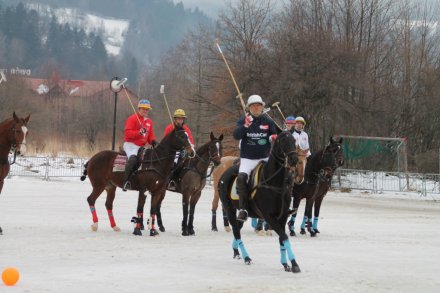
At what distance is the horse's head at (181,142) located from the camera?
596 inches

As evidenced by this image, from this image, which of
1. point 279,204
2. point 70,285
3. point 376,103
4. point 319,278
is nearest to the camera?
point 70,285

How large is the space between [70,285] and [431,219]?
51.1ft

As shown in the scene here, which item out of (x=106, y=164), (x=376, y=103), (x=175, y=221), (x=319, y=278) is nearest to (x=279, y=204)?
(x=319, y=278)

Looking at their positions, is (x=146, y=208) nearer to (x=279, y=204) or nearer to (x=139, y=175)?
(x=139, y=175)

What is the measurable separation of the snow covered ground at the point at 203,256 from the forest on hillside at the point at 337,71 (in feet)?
54.2

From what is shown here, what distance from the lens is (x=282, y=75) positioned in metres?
37.0

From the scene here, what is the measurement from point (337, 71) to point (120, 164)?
2366cm

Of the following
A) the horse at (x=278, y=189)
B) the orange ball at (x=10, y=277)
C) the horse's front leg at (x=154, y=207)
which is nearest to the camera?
the orange ball at (x=10, y=277)

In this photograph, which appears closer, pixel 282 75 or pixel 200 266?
pixel 200 266

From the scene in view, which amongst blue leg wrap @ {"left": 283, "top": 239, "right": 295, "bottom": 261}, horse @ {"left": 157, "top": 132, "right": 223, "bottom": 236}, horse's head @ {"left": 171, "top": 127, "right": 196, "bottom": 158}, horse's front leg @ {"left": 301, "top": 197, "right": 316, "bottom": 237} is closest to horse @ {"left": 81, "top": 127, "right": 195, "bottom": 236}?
horse's head @ {"left": 171, "top": 127, "right": 196, "bottom": 158}

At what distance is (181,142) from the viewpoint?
15.3 m

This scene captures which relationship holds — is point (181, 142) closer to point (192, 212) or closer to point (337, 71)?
point (192, 212)

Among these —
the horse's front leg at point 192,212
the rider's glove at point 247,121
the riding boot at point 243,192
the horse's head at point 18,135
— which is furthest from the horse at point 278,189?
the horse's head at point 18,135

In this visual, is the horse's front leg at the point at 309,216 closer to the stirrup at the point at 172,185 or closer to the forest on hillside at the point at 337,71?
the stirrup at the point at 172,185
